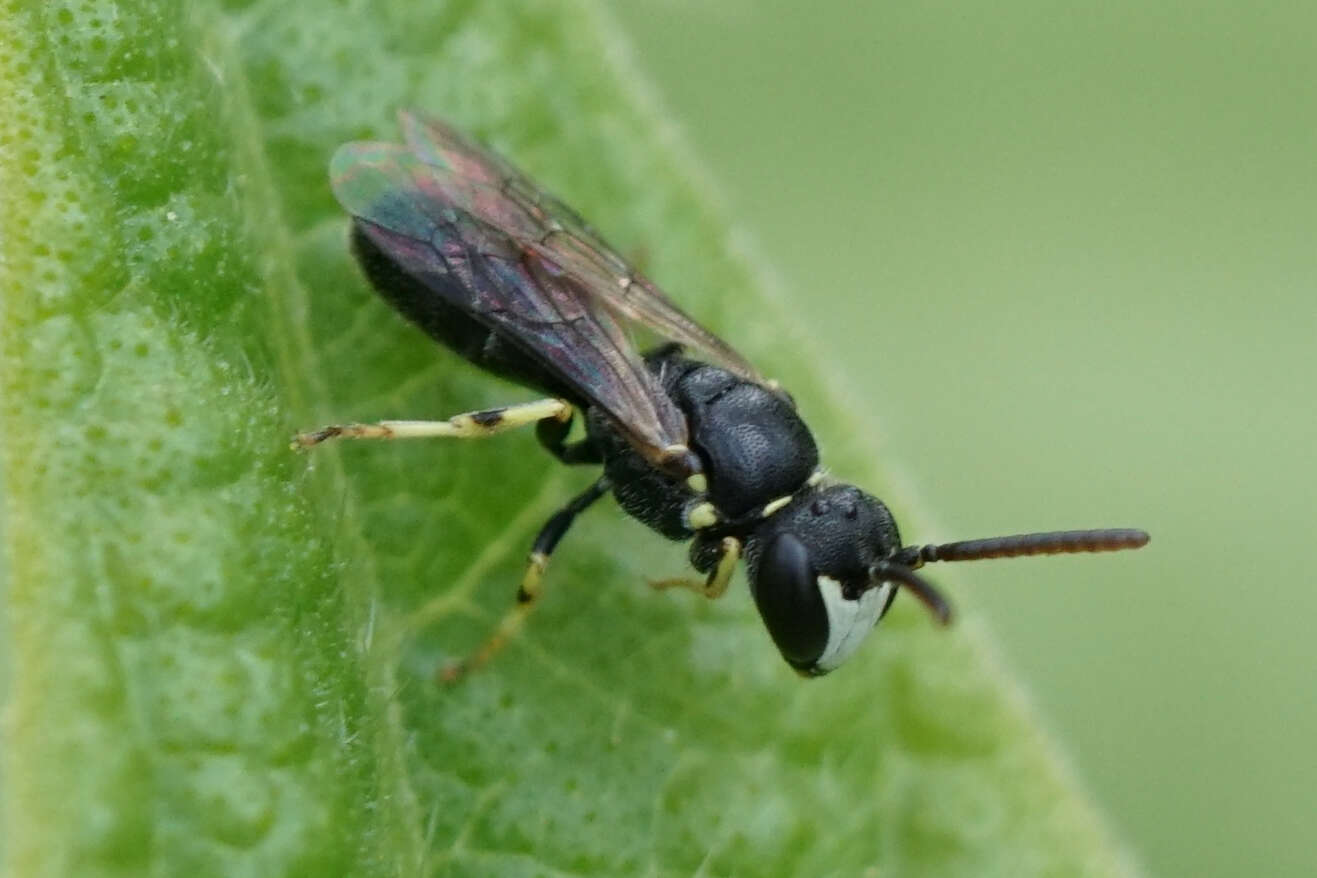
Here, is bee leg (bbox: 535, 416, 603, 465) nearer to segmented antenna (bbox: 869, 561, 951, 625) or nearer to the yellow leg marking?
the yellow leg marking

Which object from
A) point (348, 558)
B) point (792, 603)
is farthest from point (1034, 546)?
point (348, 558)

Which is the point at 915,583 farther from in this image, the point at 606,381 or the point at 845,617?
the point at 606,381

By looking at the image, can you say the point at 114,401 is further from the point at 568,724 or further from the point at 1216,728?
the point at 1216,728

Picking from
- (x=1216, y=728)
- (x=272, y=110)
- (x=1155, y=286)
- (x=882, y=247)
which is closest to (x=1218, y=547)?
(x=1216, y=728)

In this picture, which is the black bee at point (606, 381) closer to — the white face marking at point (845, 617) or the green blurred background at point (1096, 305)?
the white face marking at point (845, 617)

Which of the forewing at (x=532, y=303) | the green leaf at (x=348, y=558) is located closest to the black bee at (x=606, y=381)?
the forewing at (x=532, y=303)

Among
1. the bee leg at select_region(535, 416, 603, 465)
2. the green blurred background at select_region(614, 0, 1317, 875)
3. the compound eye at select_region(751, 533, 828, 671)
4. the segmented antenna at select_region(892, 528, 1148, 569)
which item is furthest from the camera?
the green blurred background at select_region(614, 0, 1317, 875)

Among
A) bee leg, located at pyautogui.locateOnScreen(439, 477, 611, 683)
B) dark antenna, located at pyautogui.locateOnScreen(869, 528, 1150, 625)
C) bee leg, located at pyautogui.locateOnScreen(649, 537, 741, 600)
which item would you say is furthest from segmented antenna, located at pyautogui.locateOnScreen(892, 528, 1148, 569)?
bee leg, located at pyautogui.locateOnScreen(439, 477, 611, 683)
